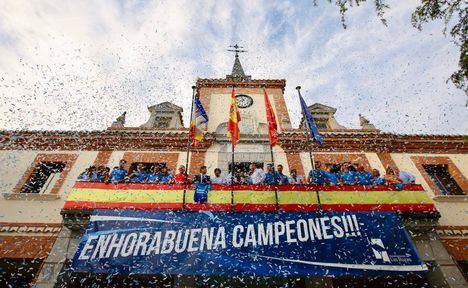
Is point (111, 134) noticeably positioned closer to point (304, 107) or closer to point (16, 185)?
point (16, 185)

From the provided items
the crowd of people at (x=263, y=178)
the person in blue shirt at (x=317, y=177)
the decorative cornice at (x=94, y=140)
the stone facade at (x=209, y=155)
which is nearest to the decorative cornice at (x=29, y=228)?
the stone facade at (x=209, y=155)

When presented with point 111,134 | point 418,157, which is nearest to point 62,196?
point 111,134

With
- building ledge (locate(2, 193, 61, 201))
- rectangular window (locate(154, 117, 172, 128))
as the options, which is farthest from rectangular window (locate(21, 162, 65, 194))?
rectangular window (locate(154, 117, 172, 128))

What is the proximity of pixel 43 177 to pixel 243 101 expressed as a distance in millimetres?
10216

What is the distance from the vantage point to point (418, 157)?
1409 cm

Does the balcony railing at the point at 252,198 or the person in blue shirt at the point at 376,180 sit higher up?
the person in blue shirt at the point at 376,180

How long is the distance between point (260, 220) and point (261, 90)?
34.1ft

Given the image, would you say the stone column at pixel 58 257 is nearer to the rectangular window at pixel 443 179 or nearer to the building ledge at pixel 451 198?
the building ledge at pixel 451 198

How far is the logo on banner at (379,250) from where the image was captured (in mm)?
8547

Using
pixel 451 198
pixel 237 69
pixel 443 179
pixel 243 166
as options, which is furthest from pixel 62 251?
pixel 237 69

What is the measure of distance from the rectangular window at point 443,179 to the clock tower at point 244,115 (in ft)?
21.4

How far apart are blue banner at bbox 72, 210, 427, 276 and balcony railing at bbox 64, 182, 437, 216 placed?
0.38 metres

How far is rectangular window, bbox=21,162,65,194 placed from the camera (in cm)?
1247

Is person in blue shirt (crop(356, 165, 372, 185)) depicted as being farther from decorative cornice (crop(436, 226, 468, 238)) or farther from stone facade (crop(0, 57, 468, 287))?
decorative cornice (crop(436, 226, 468, 238))
